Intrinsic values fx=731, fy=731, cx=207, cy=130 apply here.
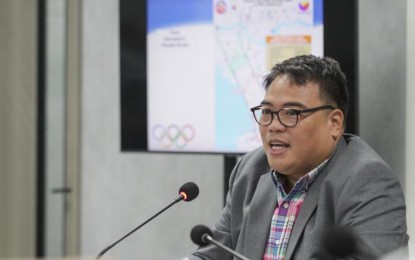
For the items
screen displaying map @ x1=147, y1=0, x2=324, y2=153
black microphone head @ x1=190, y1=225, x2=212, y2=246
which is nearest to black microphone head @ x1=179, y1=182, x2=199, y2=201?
black microphone head @ x1=190, y1=225, x2=212, y2=246

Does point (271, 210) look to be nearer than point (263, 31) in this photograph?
Yes

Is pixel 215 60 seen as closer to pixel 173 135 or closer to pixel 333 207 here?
pixel 173 135

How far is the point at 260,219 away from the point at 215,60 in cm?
117

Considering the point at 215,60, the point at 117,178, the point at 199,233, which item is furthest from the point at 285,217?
the point at 117,178

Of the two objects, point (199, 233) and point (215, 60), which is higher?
point (215, 60)

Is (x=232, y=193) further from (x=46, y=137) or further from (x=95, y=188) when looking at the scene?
(x=46, y=137)

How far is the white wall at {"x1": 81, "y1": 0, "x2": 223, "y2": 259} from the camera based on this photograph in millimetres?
3797

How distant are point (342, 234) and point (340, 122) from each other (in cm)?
92

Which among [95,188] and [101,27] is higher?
[101,27]

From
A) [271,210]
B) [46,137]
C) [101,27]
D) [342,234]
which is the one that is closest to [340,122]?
[271,210]

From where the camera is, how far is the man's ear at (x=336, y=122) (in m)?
2.22

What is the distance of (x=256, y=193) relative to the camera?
233cm

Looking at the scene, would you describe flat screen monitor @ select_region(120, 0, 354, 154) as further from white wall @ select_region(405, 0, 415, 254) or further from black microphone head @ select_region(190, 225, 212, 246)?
black microphone head @ select_region(190, 225, 212, 246)

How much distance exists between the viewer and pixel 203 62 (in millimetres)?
3287
